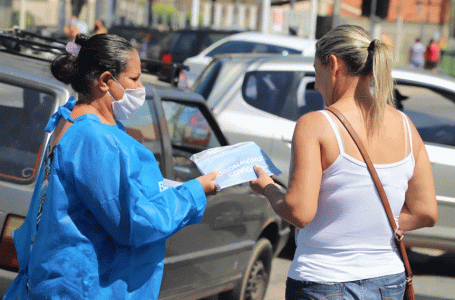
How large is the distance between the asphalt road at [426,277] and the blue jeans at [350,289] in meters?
3.31

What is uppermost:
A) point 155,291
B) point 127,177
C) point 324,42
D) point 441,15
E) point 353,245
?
point 324,42

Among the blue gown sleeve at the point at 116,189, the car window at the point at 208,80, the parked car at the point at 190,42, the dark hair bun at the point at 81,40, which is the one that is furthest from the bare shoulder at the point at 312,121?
the parked car at the point at 190,42

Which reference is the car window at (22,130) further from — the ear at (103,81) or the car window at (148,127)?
the ear at (103,81)

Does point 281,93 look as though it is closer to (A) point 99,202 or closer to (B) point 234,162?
(B) point 234,162

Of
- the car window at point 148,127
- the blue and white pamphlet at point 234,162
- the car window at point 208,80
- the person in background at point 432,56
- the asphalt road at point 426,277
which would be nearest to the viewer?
the blue and white pamphlet at point 234,162

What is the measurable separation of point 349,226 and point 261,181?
38 centimetres

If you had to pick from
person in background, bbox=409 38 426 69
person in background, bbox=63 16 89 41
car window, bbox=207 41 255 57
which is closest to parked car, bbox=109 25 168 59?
person in background, bbox=63 16 89 41

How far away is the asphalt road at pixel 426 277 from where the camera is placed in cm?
620

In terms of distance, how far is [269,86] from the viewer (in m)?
Result: 7.25

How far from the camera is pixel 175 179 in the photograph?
173 inches

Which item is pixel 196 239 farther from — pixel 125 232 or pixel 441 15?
pixel 441 15

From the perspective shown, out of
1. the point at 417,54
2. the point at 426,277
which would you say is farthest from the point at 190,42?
the point at 417,54

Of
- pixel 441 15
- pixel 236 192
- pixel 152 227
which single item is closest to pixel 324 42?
pixel 152 227

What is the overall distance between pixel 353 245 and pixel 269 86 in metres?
4.82
